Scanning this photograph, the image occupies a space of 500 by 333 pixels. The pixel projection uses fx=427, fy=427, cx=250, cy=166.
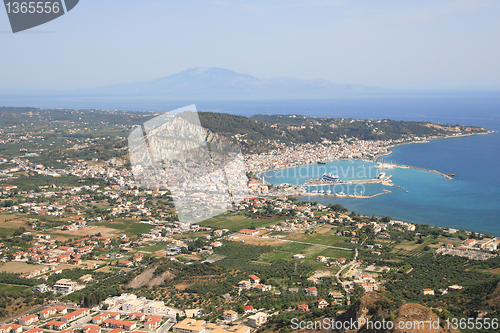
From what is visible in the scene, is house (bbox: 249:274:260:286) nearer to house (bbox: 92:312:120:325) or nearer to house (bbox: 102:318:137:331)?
house (bbox: 102:318:137:331)

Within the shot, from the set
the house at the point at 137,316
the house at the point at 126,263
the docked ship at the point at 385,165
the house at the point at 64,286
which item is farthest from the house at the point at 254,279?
the docked ship at the point at 385,165

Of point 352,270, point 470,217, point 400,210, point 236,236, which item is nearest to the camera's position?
point 352,270

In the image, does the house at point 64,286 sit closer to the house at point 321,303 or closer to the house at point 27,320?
the house at point 27,320

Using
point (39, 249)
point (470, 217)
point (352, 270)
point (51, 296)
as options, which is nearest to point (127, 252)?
point (39, 249)

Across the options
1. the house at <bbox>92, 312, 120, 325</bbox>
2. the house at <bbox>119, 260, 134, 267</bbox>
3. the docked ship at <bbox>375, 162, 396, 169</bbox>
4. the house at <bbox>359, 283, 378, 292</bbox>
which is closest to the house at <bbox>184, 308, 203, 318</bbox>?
the house at <bbox>92, 312, 120, 325</bbox>

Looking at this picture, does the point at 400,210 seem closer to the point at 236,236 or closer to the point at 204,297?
the point at 236,236

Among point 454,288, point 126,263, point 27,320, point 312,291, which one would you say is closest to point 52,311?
point 27,320
